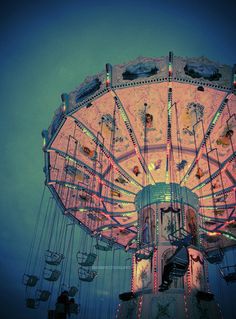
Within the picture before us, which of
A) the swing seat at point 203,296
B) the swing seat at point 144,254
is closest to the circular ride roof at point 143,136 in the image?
the swing seat at point 144,254

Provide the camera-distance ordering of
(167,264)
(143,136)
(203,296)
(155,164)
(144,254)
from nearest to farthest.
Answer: (167,264) → (203,296) → (144,254) → (143,136) → (155,164)

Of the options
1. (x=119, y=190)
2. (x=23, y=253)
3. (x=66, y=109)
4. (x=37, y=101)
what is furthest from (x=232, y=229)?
(x=23, y=253)

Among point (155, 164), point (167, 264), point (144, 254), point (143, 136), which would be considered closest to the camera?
point (167, 264)

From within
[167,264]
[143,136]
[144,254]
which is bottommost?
[167,264]

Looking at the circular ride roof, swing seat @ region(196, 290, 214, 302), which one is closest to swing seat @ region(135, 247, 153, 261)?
swing seat @ region(196, 290, 214, 302)

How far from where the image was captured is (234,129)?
1033cm

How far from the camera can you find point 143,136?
36.3 ft

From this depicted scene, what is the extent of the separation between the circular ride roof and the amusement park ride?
4 centimetres

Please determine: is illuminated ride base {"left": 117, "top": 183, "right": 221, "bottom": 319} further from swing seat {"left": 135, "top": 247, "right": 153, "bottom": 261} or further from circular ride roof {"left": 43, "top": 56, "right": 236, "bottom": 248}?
circular ride roof {"left": 43, "top": 56, "right": 236, "bottom": 248}

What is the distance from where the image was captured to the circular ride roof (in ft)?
30.0

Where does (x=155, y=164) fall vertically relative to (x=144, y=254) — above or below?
above

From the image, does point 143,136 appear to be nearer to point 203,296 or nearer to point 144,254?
point 144,254

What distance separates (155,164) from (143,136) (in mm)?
1724

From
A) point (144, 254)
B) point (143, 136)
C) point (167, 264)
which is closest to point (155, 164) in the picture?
point (143, 136)
